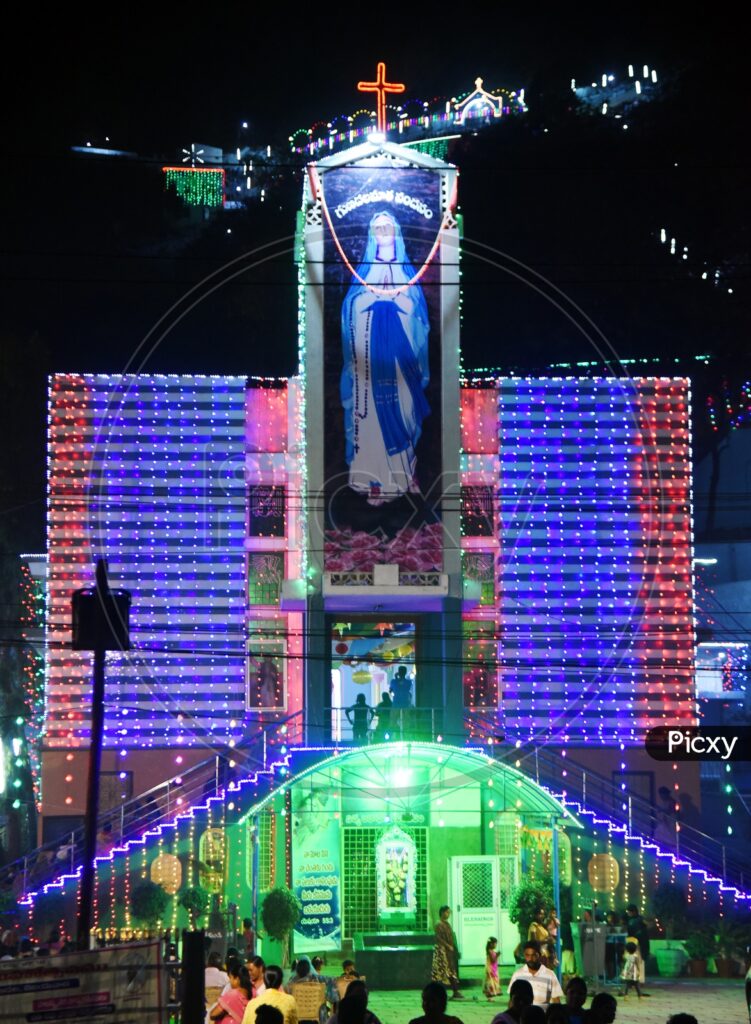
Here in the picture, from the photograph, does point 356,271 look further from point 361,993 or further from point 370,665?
point 361,993

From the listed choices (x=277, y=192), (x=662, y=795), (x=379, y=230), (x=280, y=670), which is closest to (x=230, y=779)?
(x=280, y=670)

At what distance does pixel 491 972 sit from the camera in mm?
30328

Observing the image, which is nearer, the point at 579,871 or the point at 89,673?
the point at 579,871

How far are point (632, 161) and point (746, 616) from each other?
23.4m

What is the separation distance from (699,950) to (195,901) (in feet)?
36.0

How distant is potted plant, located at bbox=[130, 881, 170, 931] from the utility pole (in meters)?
11.1

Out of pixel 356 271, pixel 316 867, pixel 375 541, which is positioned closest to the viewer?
pixel 316 867

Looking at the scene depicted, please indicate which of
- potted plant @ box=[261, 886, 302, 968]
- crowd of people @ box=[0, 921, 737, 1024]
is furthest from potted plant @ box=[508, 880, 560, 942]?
potted plant @ box=[261, 886, 302, 968]

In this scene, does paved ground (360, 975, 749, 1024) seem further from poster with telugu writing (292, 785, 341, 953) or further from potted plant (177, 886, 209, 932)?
potted plant (177, 886, 209, 932)

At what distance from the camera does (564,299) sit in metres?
67.2

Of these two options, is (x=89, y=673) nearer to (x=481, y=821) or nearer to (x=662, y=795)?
(x=481, y=821)

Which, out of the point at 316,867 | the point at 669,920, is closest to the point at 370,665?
the point at 316,867

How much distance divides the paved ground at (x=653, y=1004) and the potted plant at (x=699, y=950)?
817 mm

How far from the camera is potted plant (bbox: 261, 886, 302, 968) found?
108 ft
